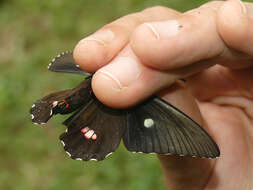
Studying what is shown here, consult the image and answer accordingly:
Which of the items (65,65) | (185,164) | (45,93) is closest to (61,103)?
(65,65)

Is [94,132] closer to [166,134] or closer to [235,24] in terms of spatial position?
[166,134]

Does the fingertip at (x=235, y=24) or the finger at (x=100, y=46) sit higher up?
the fingertip at (x=235, y=24)

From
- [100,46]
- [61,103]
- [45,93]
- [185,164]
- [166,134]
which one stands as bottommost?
[45,93]

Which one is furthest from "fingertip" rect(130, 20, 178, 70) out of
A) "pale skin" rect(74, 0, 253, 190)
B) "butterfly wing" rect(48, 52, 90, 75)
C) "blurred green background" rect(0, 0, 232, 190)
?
"blurred green background" rect(0, 0, 232, 190)

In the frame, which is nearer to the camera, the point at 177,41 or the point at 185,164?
the point at 177,41

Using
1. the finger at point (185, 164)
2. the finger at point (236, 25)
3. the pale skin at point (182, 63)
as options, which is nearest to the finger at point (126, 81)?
the pale skin at point (182, 63)

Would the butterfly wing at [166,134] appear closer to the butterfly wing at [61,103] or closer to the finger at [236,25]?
the butterfly wing at [61,103]
